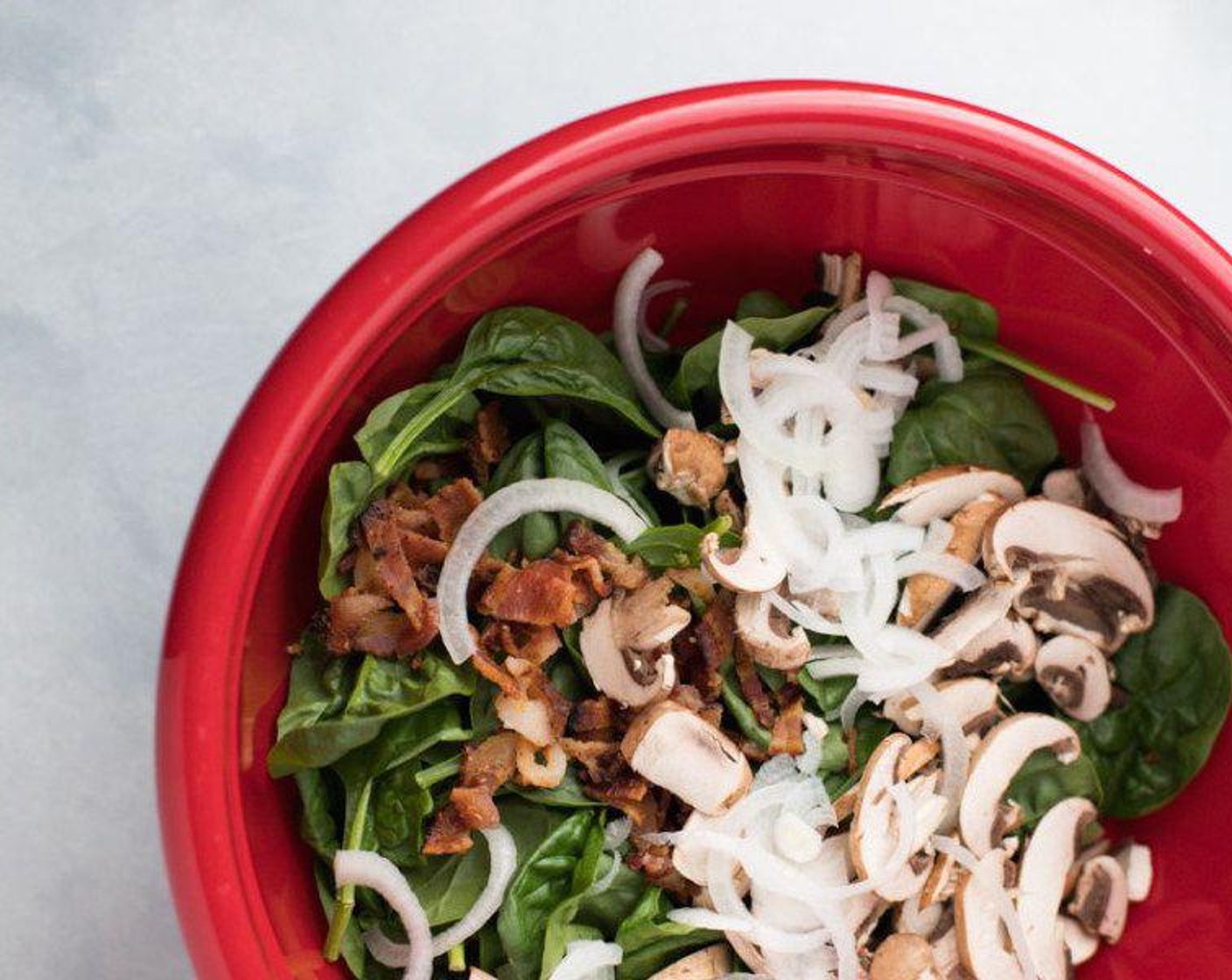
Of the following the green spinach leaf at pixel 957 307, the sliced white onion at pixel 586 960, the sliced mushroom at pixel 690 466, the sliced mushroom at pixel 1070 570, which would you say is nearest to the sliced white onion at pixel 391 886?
the sliced white onion at pixel 586 960

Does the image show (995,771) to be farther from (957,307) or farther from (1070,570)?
(957,307)

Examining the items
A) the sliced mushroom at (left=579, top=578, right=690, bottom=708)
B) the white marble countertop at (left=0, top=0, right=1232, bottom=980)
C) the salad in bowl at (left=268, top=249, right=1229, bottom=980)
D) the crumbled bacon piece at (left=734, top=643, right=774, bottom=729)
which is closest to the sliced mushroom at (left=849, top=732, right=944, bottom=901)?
the salad in bowl at (left=268, top=249, right=1229, bottom=980)

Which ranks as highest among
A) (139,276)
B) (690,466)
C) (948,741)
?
(139,276)

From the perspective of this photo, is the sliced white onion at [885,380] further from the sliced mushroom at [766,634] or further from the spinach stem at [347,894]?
the spinach stem at [347,894]

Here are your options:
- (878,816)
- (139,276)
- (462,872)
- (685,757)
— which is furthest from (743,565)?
(139,276)

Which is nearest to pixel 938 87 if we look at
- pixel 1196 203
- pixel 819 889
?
pixel 1196 203
